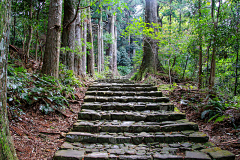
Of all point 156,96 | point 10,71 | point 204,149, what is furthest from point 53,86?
point 204,149

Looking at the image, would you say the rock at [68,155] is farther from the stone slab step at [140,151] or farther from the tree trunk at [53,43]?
the tree trunk at [53,43]

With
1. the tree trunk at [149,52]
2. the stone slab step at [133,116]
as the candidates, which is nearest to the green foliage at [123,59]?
the tree trunk at [149,52]

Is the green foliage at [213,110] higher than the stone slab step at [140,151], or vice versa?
the green foliage at [213,110]

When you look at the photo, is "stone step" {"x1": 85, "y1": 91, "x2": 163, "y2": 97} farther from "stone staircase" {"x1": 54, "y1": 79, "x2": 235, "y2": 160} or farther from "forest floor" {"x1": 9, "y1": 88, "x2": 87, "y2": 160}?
"forest floor" {"x1": 9, "y1": 88, "x2": 87, "y2": 160}

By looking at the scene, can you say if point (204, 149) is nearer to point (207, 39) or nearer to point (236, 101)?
point (236, 101)

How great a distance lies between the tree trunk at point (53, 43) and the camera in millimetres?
4724

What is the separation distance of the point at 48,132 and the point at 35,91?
3.72 feet

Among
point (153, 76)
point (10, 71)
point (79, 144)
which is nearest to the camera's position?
point (79, 144)

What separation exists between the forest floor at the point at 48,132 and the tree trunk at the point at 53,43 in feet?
4.34

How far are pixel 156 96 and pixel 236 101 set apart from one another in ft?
7.65

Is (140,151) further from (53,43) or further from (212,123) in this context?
(53,43)

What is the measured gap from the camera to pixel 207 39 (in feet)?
16.6

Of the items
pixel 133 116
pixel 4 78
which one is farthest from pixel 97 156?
pixel 4 78

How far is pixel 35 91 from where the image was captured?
3.92m
